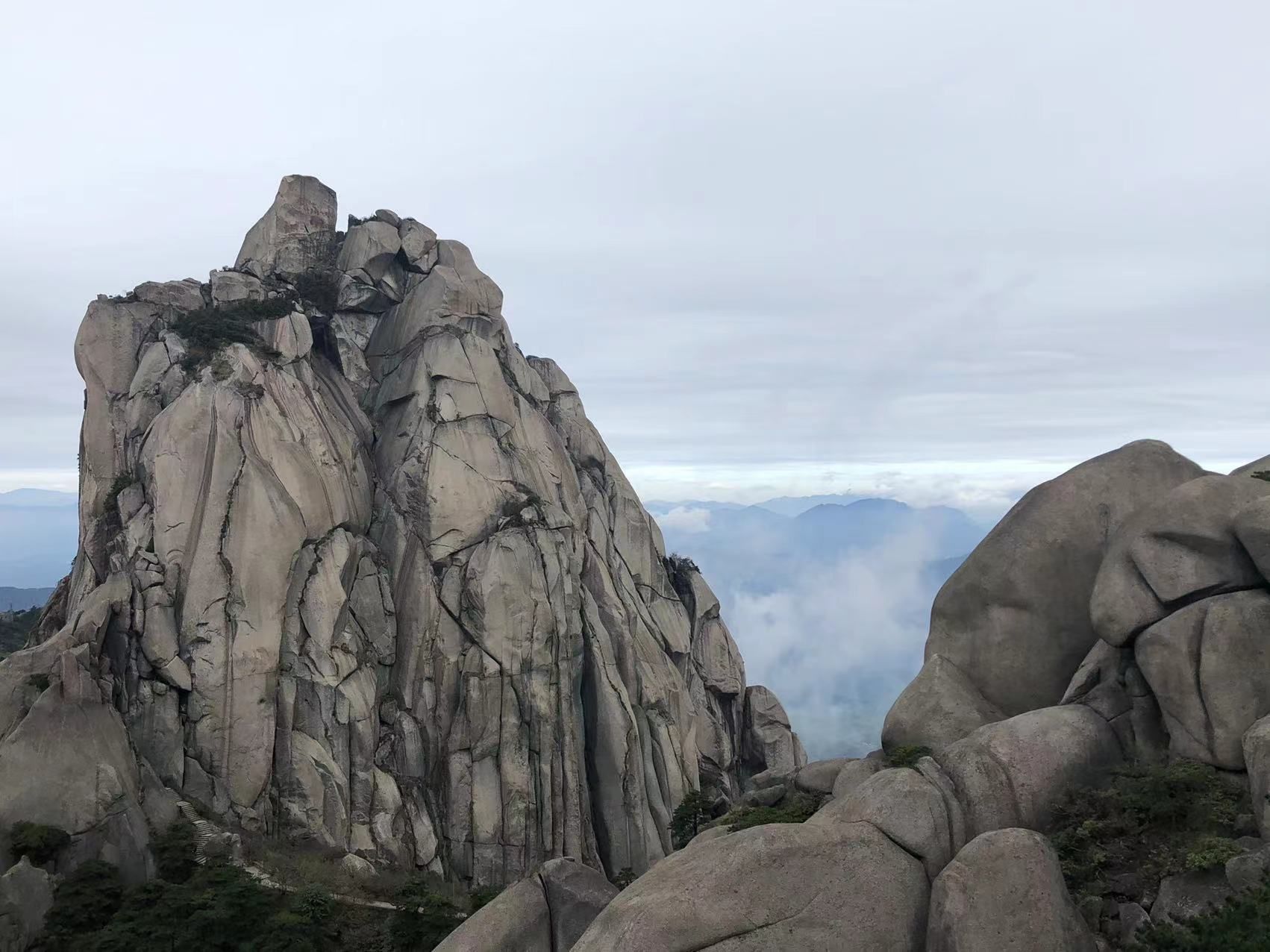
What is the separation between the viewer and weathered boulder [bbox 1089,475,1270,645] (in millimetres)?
25172

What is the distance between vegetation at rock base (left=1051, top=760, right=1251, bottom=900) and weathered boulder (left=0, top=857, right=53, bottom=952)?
3587cm

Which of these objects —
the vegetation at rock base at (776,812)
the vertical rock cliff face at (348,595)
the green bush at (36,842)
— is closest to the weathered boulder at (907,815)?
the vegetation at rock base at (776,812)

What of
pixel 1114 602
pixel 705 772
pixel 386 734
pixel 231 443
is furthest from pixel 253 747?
pixel 1114 602

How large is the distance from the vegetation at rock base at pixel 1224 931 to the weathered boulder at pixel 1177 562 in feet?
28.1

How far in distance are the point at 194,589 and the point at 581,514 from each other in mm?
27793

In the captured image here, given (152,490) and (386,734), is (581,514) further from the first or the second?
(152,490)

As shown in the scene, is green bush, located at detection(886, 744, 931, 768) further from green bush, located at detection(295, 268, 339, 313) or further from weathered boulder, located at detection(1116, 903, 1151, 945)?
green bush, located at detection(295, 268, 339, 313)

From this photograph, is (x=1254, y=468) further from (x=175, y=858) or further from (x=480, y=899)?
(x=175, y=858)

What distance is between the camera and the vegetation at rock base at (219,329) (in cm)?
5931

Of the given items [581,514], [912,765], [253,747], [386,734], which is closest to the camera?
[912,765]

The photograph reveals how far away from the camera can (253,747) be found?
5222cm

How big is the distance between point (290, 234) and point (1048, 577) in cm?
6202

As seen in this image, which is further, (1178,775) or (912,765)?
(912,765)

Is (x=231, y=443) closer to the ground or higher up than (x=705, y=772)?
higher up
